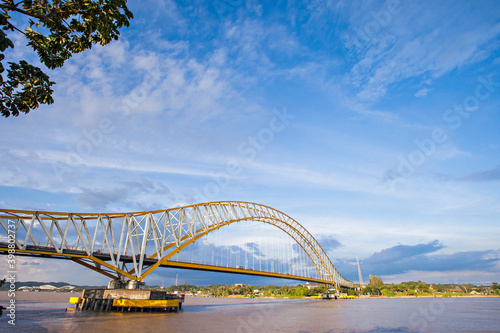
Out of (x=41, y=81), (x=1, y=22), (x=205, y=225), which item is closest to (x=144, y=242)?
(x=205, y=225)

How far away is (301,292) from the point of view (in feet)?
491

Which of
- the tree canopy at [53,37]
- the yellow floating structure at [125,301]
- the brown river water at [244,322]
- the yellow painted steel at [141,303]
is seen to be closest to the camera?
the tree canopy at [53,37]

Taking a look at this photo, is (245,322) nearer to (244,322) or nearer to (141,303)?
(244,322)

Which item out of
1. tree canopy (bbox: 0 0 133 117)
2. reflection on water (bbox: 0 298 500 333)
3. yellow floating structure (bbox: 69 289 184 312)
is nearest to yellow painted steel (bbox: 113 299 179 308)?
yellow floating structure (bbox: 69 289 184 312)

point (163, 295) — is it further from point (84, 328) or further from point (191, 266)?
point (84, 328)

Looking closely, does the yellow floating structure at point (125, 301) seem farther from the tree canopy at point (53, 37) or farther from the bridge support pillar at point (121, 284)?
the tree canopy at point (53, 37)

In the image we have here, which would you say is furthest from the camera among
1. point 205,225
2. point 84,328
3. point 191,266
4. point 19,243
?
point 205,225

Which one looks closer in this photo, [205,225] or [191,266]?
[191,266]

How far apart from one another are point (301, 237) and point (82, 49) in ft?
319

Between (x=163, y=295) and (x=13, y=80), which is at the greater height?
(x=13, y=80)

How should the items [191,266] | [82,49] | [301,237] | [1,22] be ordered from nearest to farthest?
[1,22]
[82,49]
[191,266]
[301,237]

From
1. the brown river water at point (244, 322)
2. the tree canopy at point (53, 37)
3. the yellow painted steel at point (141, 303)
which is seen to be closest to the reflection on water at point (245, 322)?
the brown river water at point (244, 322)

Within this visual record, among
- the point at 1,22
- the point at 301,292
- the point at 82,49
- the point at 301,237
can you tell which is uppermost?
the point at 301,237

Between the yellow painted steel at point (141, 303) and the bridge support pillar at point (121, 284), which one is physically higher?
the bridge support pillar at point (121, 284)
